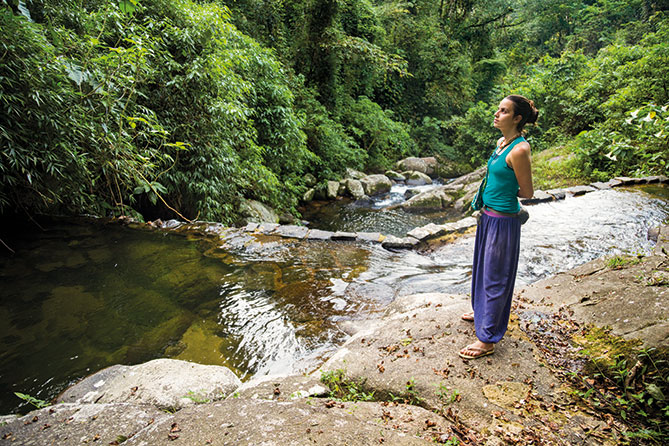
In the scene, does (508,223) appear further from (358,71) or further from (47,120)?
(358,71)

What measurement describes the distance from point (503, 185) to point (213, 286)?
3.41 meters

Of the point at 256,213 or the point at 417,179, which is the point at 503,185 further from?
the point at 417,179

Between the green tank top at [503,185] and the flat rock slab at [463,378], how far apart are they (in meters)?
1.03

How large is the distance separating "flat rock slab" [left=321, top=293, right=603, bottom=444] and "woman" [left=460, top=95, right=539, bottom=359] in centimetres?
17

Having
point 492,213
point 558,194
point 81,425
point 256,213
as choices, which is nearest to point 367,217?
point 256,213

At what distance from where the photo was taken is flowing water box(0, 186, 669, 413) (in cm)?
271

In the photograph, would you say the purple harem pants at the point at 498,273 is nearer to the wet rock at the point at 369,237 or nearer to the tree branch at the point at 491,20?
the wet rock at the point at 369,237

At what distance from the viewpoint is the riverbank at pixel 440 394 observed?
4.92 ft

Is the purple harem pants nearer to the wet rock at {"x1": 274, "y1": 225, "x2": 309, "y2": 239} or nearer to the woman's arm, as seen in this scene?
the woman's arm

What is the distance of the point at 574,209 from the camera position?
20.4ft

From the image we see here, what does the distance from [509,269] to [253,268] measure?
11.0 feet

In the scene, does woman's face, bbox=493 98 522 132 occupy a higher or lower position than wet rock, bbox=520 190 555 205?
higher

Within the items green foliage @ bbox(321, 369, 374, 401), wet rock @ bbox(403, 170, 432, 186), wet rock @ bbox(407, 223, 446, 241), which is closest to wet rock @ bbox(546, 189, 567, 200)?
wet rock @ bbox(407, 223, 446, 241)

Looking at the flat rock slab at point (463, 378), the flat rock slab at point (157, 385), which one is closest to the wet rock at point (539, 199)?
the flat rock slab at point (463, 378)
